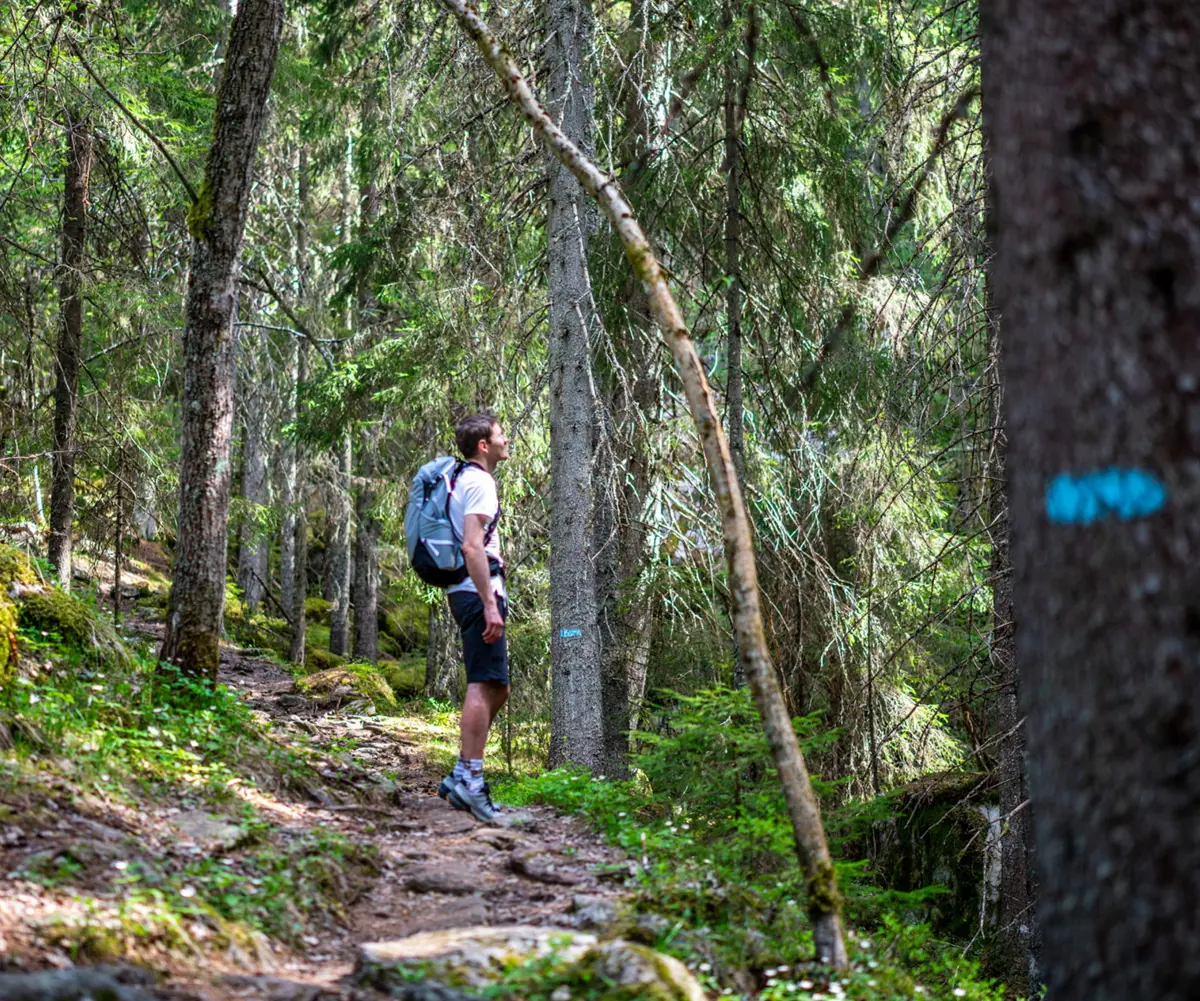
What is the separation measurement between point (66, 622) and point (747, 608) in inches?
171

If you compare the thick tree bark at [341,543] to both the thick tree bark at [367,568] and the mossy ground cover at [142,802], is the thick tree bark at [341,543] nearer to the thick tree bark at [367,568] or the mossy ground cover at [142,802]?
the thick tree bark at [367,568]

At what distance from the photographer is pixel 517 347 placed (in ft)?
31.4

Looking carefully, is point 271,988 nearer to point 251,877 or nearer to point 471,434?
point 251,877

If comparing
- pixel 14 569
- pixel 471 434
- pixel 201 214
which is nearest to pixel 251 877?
pixel 471 434

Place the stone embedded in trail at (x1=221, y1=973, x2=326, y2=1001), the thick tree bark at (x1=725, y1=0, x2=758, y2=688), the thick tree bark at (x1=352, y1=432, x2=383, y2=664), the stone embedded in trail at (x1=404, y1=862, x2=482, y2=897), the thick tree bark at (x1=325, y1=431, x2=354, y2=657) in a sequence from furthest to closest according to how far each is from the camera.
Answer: the thick tree bark at (x1=352, y1=432, x2=383, y2=664), the thick tree bark at (x1=325, y1=431, x2=354, y2=657), the thick tree bark at (x1=725, y1=0, x2=758, y2=688), the stone embedded in trail at (x1=404, y1=862, x2=482, y2=897), the stone embedded in trail at (x1=221, y1=973, x2=326, y2=1001)

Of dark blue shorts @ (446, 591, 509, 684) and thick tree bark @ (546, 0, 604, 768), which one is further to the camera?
thick tree bark @ (546, 0, 604, 768)

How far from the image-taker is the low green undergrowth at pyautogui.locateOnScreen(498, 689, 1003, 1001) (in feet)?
13.4

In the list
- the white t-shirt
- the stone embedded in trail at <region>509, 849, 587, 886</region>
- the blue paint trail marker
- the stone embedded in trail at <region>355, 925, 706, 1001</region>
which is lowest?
the stone embedded in trail at <region>355, 925, 706, 1001</region>

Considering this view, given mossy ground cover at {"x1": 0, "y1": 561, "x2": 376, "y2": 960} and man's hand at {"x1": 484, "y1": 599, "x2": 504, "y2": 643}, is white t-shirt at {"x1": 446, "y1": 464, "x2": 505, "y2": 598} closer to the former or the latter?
man's hand at {"x1": 484, "y1": 599, "x2": 504, "y2": 643}

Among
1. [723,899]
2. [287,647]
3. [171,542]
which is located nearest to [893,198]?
[723,899]

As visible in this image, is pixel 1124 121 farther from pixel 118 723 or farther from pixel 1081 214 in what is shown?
Result: pixel 118 723

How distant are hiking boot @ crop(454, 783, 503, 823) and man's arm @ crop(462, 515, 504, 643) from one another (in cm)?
106

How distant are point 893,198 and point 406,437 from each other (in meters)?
11.9

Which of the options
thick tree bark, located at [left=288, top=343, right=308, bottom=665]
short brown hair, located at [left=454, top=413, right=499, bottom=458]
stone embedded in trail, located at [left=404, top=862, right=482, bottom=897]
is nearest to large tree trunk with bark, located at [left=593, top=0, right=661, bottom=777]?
short brown hair, located at [left=454, top=413, right=499, bottom=458]
